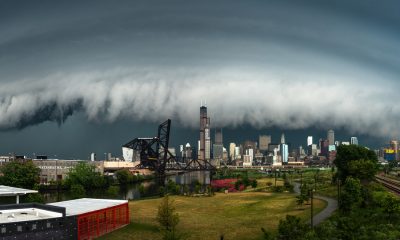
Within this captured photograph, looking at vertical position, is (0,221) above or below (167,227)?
above

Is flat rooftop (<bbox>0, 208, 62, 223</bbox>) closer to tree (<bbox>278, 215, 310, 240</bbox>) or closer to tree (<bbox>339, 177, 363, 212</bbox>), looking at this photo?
tree (<bbox>278, 215, 310, 240</bbox>)

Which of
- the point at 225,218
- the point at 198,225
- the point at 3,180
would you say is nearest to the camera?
the point at 198,225

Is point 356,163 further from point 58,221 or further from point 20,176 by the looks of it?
point 20,176

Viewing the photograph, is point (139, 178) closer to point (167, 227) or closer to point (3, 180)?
point (3, 180)

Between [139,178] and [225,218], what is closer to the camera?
[225,218]

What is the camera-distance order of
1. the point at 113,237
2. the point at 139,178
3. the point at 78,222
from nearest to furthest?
the point at 78,222
the point at 113,237
the point at 139,178

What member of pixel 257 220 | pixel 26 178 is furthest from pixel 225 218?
pixel 26 178
